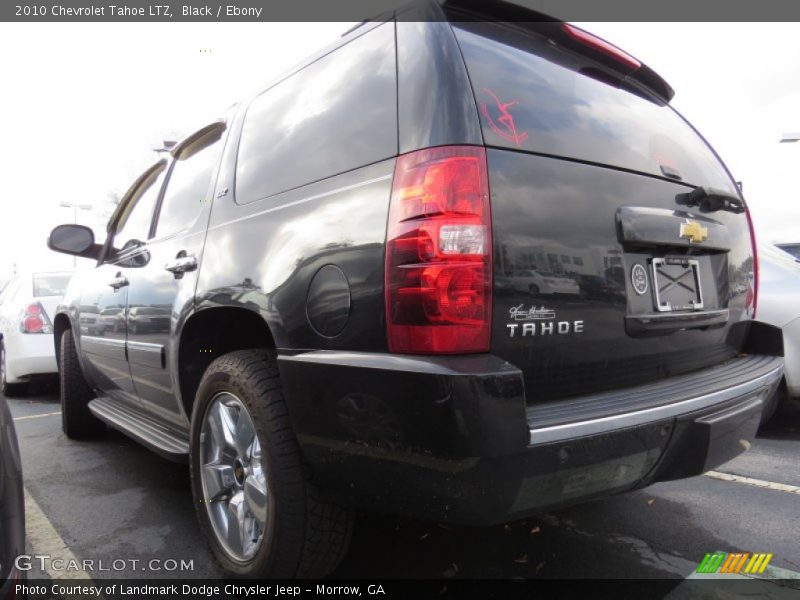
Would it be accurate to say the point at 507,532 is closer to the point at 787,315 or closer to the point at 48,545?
the point at 48,545

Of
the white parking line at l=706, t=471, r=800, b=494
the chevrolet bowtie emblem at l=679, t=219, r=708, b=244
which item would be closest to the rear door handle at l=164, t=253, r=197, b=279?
the chevrolet bowtie emblem at l=679, t=219, r=708, b=244

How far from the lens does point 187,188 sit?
288 cm

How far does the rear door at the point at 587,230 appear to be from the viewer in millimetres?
1535

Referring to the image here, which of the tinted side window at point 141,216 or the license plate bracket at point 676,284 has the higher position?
the tinted side window at point 141,216

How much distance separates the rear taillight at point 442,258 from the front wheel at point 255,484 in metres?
0.63

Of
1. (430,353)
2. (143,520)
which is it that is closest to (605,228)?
(430,353)

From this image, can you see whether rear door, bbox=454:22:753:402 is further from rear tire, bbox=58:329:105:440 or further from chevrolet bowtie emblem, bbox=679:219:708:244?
rear tire, bbox=58:329:105:440

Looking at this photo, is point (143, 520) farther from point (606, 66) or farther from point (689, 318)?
point (606, 66)

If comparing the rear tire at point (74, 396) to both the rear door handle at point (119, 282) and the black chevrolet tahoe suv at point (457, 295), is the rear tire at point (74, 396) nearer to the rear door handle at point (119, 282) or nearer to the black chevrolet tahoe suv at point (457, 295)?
the rear door handle at point (119, 282)

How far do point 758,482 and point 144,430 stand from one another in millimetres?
3388

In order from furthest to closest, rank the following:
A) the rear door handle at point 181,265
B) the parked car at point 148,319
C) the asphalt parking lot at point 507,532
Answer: the parked car at point 148,319, the rear door handle at point 181,265, the asphalt parking lot at point 507,532

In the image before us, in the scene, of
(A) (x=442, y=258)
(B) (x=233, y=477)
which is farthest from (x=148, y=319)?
(A) (x=442, y=258)

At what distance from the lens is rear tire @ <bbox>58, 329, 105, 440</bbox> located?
4.19 m

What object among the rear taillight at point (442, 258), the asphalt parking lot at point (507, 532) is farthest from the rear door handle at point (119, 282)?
the rear taillight at point (442, 258)
